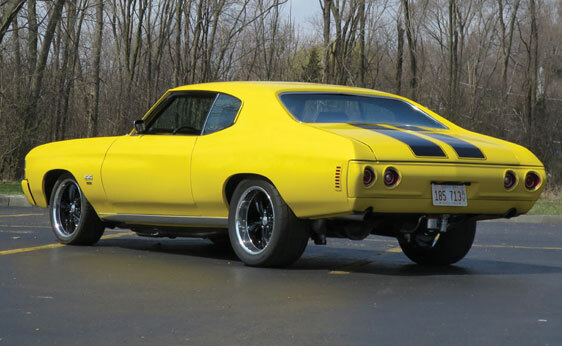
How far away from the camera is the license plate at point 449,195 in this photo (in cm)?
716

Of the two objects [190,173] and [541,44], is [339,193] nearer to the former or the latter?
[190,173]

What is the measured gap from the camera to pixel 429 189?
712 cm

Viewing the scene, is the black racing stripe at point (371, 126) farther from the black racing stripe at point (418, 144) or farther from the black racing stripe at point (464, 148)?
the black racing stripe at point (464, 148)

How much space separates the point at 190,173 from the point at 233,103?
693 millimetres

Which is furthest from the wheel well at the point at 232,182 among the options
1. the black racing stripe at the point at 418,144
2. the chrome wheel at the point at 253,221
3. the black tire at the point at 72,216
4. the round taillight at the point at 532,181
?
the round taillight at the point at 532,181

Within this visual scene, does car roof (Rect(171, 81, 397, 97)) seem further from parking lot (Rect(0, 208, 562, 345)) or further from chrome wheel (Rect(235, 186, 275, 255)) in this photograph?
parking lot (Rect(0, 208, 562, 345))

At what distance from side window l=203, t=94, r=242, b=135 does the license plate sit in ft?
6.26

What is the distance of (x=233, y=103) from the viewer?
830 cm

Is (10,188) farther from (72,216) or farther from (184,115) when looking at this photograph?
(184,115)

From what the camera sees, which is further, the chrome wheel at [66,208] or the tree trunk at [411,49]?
the tree trunk at [411,49]

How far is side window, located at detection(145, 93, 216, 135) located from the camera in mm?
8484

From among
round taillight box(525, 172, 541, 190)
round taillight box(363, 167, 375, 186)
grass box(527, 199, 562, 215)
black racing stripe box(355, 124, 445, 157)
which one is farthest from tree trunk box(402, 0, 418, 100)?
round taillight box(363, 167, 375, 186)

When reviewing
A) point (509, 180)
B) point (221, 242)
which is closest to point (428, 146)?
point (509, 180)

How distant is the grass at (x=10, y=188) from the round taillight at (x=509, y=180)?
13178 mm
